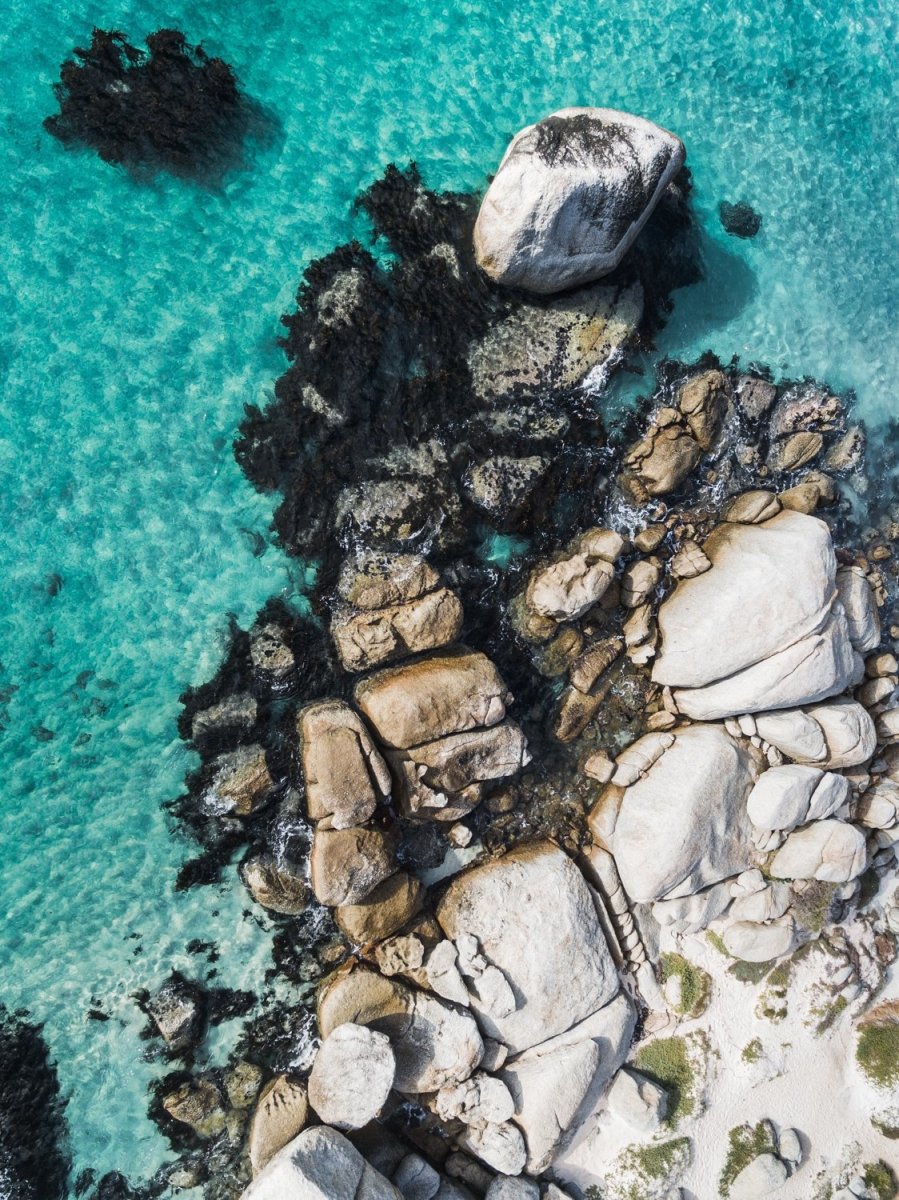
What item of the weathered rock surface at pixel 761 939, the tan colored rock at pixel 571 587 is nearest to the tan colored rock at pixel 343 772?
the tan colored rock at pixel 571 587

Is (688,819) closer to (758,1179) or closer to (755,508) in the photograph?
(755,508)

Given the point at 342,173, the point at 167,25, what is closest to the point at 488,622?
the point at 342,173

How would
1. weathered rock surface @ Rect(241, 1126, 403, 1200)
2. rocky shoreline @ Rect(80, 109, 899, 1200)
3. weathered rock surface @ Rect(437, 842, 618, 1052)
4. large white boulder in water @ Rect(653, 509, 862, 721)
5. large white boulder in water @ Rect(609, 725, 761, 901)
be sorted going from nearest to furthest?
weathered rock surface @ Rect(241, 1126, 403, 1200) → rocky shoreline @ Rect(80, 109, 899, 1200) → weathered rock surface @ Rect(437, 842, 618, 1052) → large white boulder in water @ Rect(653, 509, 862, 721) → large white boulder in water @ Rect(609, 725, 761, 901)

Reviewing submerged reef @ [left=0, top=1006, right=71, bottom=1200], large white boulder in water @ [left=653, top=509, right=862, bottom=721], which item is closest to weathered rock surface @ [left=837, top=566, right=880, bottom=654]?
large white boulder in water @ [left=653, top=509, right=862, bottom=721]

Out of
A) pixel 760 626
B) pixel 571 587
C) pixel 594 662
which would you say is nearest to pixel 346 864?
pixel 594 662

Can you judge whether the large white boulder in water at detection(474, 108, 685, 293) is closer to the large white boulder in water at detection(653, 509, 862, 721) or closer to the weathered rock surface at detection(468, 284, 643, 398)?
the weathered rock surface at detection(468, 284, 643, 398)
